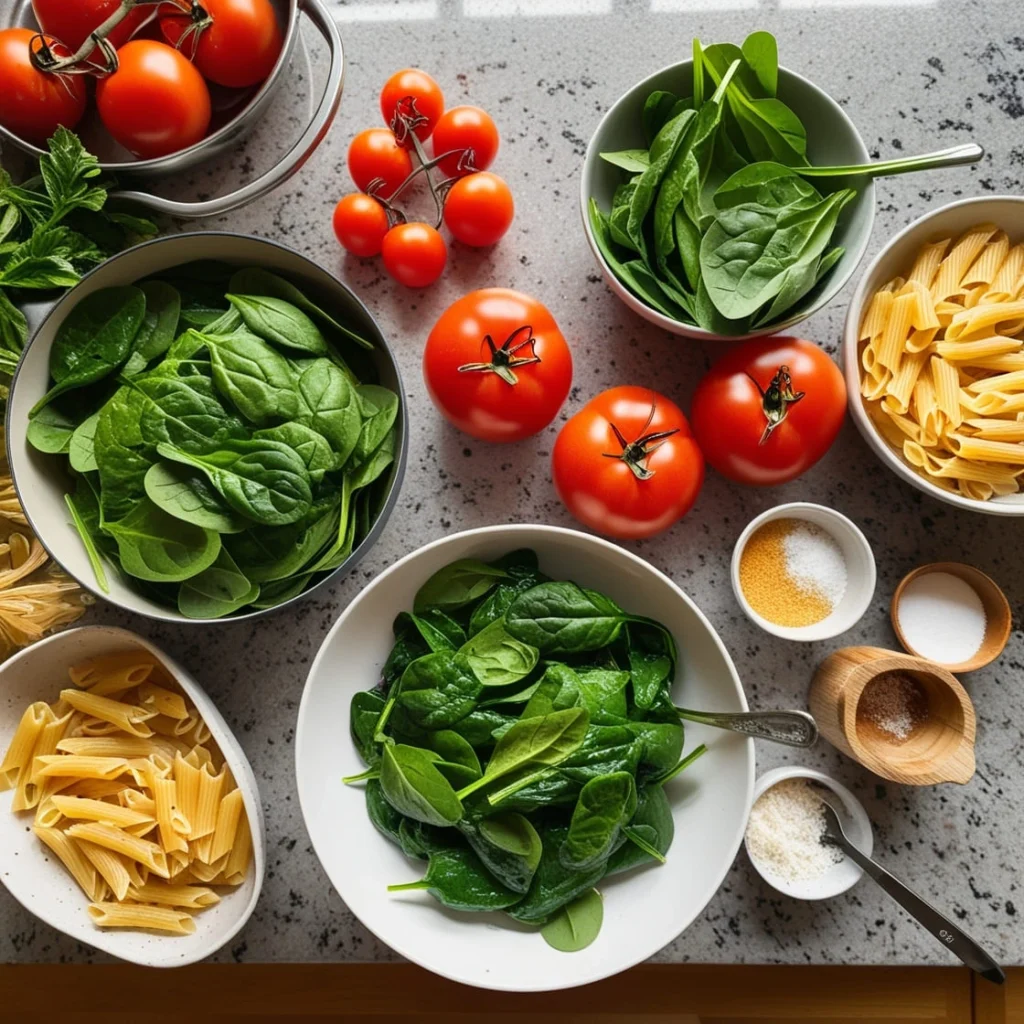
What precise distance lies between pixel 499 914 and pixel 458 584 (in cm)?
37

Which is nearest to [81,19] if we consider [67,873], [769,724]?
[67,873]

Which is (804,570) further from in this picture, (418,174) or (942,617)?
(418,174)

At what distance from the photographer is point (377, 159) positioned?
1057mm

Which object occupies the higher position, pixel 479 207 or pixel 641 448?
pixel 479 207

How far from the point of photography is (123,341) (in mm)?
953

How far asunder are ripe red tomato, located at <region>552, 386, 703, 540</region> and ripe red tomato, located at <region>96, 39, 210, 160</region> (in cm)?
59

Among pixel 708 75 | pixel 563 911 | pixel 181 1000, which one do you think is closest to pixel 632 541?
pixel 563 911

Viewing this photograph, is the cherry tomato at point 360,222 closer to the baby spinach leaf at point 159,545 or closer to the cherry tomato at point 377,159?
the cherry tomato at point 377,159

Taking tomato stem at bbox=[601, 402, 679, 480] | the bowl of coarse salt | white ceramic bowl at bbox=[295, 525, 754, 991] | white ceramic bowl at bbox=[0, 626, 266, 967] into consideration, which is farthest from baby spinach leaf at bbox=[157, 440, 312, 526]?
the bowl of coarse salt

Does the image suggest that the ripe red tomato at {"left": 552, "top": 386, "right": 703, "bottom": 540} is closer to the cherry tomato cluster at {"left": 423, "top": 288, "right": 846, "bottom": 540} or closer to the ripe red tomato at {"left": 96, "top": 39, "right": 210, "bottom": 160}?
the cherry tomato cluster at {"left": 423, "top": 288, "right": 846, "bottom": 540}

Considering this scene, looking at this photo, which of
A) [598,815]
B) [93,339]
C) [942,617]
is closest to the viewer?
[598,815]

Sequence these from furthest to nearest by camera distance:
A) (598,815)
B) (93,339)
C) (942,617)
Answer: (942,617) < (93,339) < (598,815)

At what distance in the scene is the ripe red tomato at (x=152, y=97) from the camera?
98 cm

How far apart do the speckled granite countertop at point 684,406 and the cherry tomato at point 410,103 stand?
72mm
